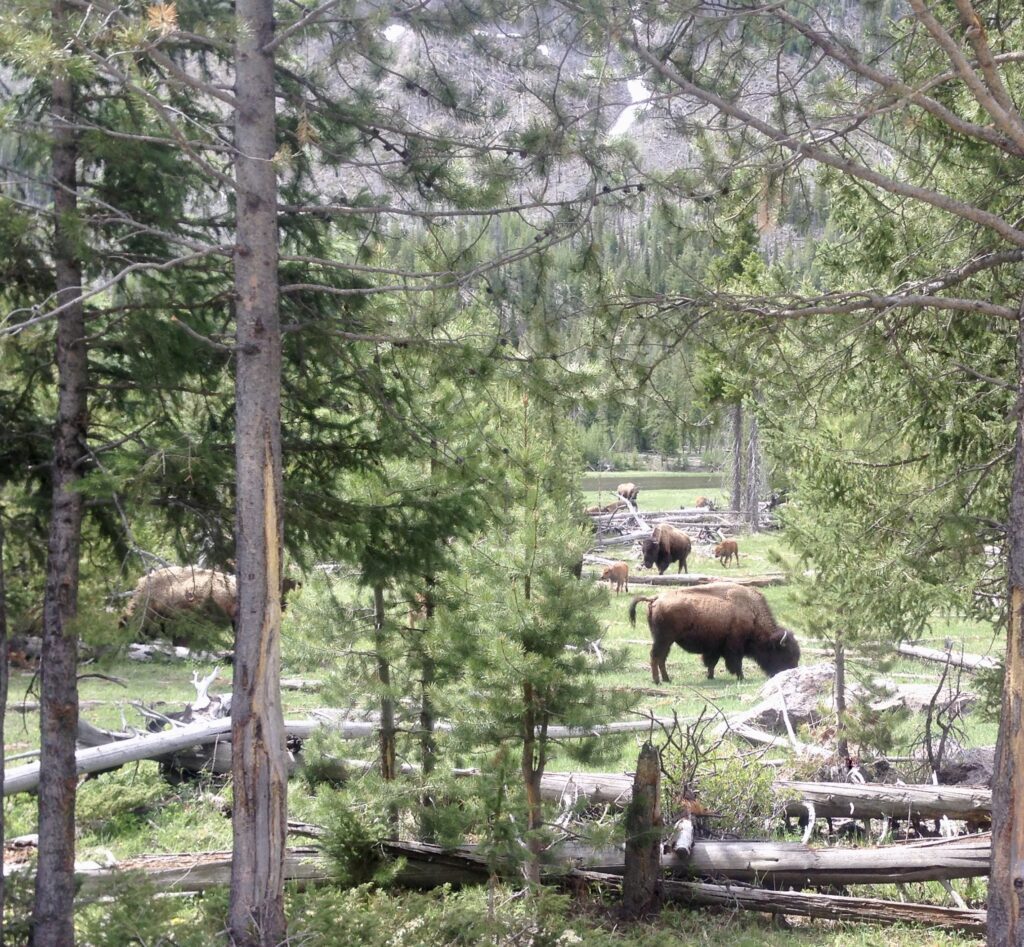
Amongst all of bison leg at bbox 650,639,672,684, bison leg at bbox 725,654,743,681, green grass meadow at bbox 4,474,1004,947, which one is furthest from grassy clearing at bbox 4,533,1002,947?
bison leg at bbox 725,654,743,681

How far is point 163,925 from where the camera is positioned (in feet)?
18.6

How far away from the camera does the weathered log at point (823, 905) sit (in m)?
7.77

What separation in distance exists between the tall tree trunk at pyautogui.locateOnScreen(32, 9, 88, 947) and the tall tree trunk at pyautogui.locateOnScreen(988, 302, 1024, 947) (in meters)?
5.32

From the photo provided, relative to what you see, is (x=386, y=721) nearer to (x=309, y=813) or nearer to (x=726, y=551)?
(x=309, y=813)

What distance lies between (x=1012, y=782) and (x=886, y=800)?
3504 mm

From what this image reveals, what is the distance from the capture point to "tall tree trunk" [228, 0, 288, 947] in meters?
5.55

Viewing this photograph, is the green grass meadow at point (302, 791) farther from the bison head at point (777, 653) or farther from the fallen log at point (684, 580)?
the fallen log at point (684, 580)

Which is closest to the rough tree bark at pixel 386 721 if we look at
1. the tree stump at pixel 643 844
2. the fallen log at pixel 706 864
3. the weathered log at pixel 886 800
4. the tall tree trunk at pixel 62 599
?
the fallen log at pixel 706 864

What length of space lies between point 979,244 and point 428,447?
4203 millimetres

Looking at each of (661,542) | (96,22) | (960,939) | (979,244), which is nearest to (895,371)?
(979,244)

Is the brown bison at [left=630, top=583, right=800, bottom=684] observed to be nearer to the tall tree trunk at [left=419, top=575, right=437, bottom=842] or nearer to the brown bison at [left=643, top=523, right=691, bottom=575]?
the brown bison at [left=643, top=523, right=691, bottom=575]

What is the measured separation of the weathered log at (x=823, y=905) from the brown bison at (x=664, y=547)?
22.0 metres

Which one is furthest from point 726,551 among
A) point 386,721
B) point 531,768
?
point 531,768

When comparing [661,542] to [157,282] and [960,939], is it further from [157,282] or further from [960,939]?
[157,282]
